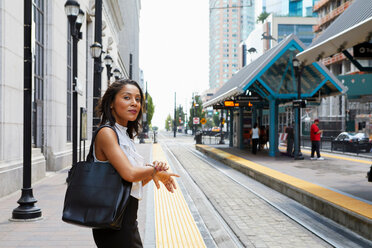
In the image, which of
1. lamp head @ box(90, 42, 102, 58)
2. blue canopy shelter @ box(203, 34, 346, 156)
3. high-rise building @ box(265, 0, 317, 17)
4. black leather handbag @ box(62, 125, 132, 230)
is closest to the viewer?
black leather handbag @ box(62, 125, 132, 230)

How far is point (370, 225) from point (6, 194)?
7230 millimetres

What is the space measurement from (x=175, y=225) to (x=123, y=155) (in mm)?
4503

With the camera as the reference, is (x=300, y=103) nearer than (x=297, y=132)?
Yes

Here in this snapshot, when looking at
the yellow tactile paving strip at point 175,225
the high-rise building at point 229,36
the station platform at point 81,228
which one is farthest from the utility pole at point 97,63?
the high-rise building at point 229,36

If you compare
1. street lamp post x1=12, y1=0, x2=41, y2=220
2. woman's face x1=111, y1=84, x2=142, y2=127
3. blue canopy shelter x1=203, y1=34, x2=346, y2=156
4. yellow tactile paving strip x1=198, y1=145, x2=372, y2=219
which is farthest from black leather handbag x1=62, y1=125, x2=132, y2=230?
blue canopy shelter x1=203, y1=34, x2=346, y2=156

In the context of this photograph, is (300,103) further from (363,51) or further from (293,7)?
(293,7)

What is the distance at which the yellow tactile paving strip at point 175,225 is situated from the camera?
217 inches

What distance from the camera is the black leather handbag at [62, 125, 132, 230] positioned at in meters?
2.16

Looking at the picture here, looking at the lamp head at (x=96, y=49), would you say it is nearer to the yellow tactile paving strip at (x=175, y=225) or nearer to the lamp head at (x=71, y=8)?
the lamp head at (x=71, y=8)

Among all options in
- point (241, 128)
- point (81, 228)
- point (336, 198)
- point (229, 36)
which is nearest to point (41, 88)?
point (81, 228)

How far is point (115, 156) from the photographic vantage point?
87.1 inches

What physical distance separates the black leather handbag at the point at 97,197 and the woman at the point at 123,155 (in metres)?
0.06

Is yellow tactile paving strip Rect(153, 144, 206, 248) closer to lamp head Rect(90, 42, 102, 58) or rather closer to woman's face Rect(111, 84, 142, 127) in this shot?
woman's face Rect(111, 84, 142, 127)

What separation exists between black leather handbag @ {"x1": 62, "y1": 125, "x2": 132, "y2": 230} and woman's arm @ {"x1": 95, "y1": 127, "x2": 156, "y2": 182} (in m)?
0.05
